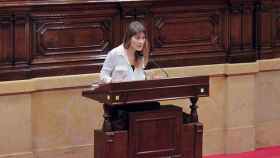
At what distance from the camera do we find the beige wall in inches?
303

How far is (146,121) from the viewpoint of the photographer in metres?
6.50

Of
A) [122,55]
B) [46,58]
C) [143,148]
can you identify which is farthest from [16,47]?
[143,148]

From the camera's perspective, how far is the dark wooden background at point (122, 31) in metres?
7.65

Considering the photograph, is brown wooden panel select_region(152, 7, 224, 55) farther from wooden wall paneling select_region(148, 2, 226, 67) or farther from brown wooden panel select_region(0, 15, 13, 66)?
brown wooden panel select_region(0, 15, 13, 66)

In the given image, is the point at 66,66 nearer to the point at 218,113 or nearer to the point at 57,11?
the point at 57,11

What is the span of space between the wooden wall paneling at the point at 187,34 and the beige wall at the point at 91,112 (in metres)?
0.11

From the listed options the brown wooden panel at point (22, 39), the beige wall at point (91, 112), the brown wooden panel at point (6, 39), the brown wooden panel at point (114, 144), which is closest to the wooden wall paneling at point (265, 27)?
the beige wall at point (91, 112)

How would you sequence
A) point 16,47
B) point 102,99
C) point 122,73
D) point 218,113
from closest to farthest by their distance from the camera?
point 102,99 → point 122,73 → point 16,47 → point 218,113

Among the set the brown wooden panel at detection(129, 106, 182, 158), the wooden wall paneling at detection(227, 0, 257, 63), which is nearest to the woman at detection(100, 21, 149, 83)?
the brown wooden panel at detection(129, 106, 182, 158)

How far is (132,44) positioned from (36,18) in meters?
1.31

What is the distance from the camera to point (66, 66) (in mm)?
7910

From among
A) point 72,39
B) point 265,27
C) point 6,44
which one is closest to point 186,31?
point 265,27

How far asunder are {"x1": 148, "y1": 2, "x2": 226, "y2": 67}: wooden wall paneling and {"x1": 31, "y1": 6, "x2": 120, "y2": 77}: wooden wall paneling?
493mm

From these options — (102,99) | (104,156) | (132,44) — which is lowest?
(104,156)
